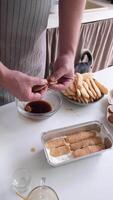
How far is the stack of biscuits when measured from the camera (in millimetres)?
666

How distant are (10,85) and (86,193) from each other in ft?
1.07

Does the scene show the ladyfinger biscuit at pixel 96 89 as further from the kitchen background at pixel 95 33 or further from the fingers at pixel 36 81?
the kitchen background at pixel 95 33

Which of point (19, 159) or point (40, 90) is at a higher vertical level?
point (40, 90)

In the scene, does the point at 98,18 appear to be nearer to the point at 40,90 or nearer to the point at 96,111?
the point at 96,111

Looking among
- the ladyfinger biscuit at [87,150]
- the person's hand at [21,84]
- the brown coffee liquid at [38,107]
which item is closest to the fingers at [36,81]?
the person's hand at [21,84]

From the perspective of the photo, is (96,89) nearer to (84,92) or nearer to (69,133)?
(84,92)

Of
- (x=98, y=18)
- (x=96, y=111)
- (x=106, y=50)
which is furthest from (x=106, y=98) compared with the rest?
(x=106, y=50)

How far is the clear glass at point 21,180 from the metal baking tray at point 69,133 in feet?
0.20

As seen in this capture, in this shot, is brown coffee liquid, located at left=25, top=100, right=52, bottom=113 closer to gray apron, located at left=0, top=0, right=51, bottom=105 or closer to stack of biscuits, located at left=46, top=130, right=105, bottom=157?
stack of biscuits, located at left=46, top=130, right=105, bottom=157

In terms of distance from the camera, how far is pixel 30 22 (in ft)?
2.91

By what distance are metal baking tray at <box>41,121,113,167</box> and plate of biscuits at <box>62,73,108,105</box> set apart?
4.3 inches

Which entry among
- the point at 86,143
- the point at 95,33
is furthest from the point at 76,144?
the point at 95,33

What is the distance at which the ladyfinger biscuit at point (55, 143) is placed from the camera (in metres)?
0.68

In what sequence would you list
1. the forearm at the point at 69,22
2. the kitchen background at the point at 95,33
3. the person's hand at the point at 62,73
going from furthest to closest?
the kitchen background at the point at 95,33 → the forearm at the point at 69,22 → the person's hand at the point at 62,73
